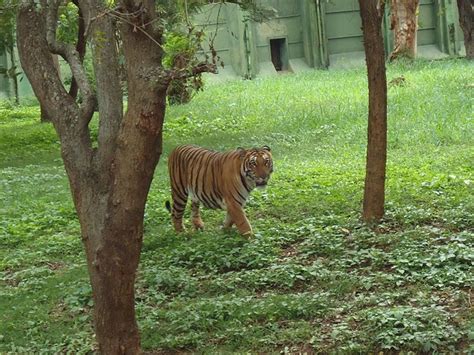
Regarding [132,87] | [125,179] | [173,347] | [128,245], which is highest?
[132,87]

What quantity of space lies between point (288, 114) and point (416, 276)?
35.0 feet

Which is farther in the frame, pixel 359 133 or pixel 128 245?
pixel 359 133

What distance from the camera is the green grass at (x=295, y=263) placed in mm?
5816

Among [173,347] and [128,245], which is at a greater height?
[128,245]

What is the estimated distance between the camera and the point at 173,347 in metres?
5.86

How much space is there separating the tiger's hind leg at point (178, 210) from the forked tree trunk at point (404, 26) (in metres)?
17.1

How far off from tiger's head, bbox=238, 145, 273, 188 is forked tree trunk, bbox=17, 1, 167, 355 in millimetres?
2871

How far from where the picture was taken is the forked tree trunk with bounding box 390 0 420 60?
2455 centimetres

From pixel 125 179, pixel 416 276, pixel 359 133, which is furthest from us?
pixel 359 133

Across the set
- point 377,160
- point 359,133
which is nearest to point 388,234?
point 377,160

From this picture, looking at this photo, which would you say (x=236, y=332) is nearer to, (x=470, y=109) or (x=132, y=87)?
(x=132, y=87)

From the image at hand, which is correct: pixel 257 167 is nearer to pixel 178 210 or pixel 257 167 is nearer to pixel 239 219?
pixel 239 219

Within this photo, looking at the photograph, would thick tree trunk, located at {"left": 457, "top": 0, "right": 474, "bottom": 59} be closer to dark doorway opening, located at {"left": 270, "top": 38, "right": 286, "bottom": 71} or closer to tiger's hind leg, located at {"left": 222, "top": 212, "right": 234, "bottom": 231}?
dark doorway opening, located at {"left": 270, "top": 38, "right": 286, "bottom": 71}

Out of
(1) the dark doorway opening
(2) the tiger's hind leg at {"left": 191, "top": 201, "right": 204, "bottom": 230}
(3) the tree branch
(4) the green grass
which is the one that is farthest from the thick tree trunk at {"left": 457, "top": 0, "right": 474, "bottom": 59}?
(3) the tree branch
